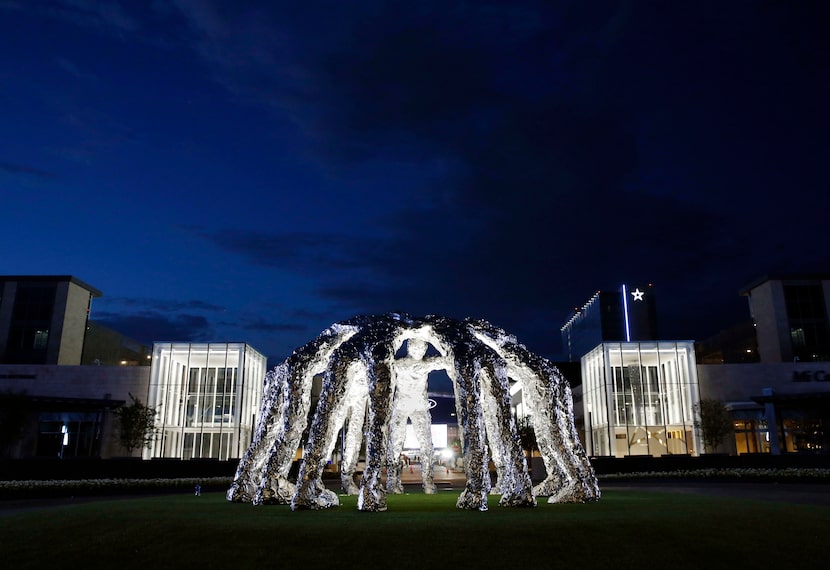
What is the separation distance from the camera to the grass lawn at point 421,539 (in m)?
8.96

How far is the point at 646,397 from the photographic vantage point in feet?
186

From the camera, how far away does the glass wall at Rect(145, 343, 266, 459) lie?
2181 inches

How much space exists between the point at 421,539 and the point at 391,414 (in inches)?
180

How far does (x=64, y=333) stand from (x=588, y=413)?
5197 centimetres

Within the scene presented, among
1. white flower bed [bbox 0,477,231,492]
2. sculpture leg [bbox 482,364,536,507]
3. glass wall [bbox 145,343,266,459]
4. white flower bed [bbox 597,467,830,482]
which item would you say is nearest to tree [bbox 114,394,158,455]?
glass wall [bbox 145,343,266,459]

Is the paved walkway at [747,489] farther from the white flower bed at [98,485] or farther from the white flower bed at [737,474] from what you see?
the white flower bed at [98,485]

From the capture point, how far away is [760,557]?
9.09m

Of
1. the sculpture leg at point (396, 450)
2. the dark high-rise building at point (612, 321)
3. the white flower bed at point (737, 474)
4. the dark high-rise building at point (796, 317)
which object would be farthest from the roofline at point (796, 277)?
the sculpture leg at point (396, 450)

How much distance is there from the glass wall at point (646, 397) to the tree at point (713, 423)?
2.11 m

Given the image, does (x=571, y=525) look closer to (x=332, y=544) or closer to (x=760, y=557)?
(x=760, y=557)

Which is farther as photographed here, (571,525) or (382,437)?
(382,437)

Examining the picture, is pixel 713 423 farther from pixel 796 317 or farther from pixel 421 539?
pixel 421 539

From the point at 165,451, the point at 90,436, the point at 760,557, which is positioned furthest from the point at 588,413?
the point at 760,557

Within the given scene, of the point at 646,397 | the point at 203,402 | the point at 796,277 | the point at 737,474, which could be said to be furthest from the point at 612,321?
the point at 737,474
